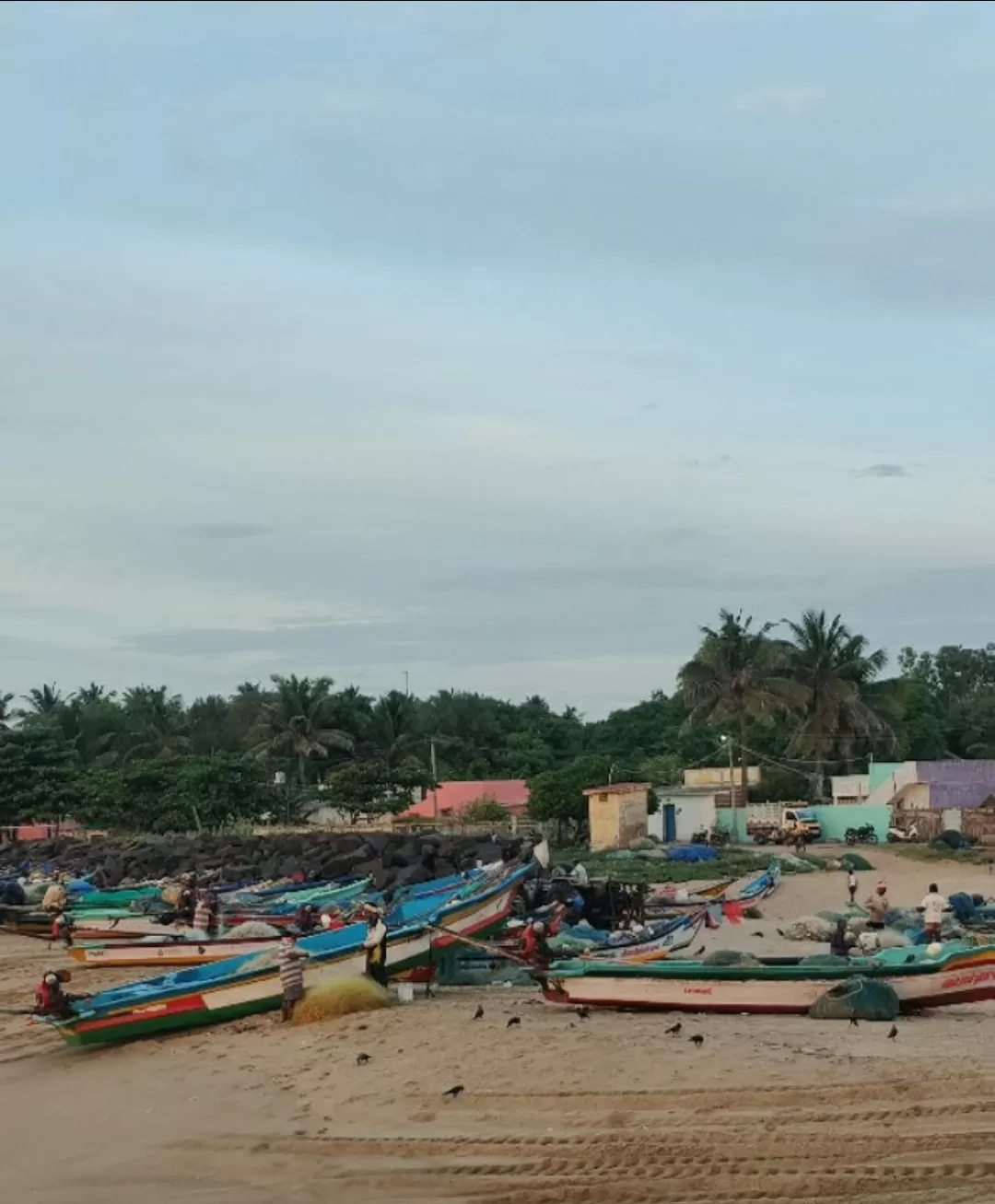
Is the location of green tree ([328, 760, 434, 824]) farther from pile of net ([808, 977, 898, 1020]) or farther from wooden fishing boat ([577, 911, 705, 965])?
pile of net ([808, 977, 898, 1020])

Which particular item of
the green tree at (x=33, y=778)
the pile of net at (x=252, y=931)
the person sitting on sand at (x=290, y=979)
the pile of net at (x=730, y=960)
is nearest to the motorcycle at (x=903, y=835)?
the pile of net at (x=252, y=931)

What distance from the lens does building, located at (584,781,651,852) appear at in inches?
1736

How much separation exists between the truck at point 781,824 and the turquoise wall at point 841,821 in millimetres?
275

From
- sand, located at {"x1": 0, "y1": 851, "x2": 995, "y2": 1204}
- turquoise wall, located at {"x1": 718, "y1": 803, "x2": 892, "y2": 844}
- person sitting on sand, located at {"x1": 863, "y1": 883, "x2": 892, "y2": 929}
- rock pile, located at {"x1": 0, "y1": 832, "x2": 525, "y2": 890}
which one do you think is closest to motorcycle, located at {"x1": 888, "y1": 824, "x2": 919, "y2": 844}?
turquoise wall, located at {"x1": 718, "y1": 803, "x2": 892, "y2": 844}

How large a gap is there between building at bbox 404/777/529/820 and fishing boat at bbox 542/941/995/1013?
40219 mm

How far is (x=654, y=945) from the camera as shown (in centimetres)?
1978

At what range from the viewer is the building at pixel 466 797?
5734 centimetres

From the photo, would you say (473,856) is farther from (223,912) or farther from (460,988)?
(460,988)

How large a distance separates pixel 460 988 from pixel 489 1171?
886 centimetres

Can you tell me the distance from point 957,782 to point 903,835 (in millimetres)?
5045

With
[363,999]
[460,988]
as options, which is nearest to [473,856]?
[460,988]

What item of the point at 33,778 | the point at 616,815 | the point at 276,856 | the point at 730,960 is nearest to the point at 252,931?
the point at 730,960

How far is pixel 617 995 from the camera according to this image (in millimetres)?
15914

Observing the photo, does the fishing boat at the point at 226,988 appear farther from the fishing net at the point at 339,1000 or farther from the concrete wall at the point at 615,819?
the concrete wall at the point at 615,819
